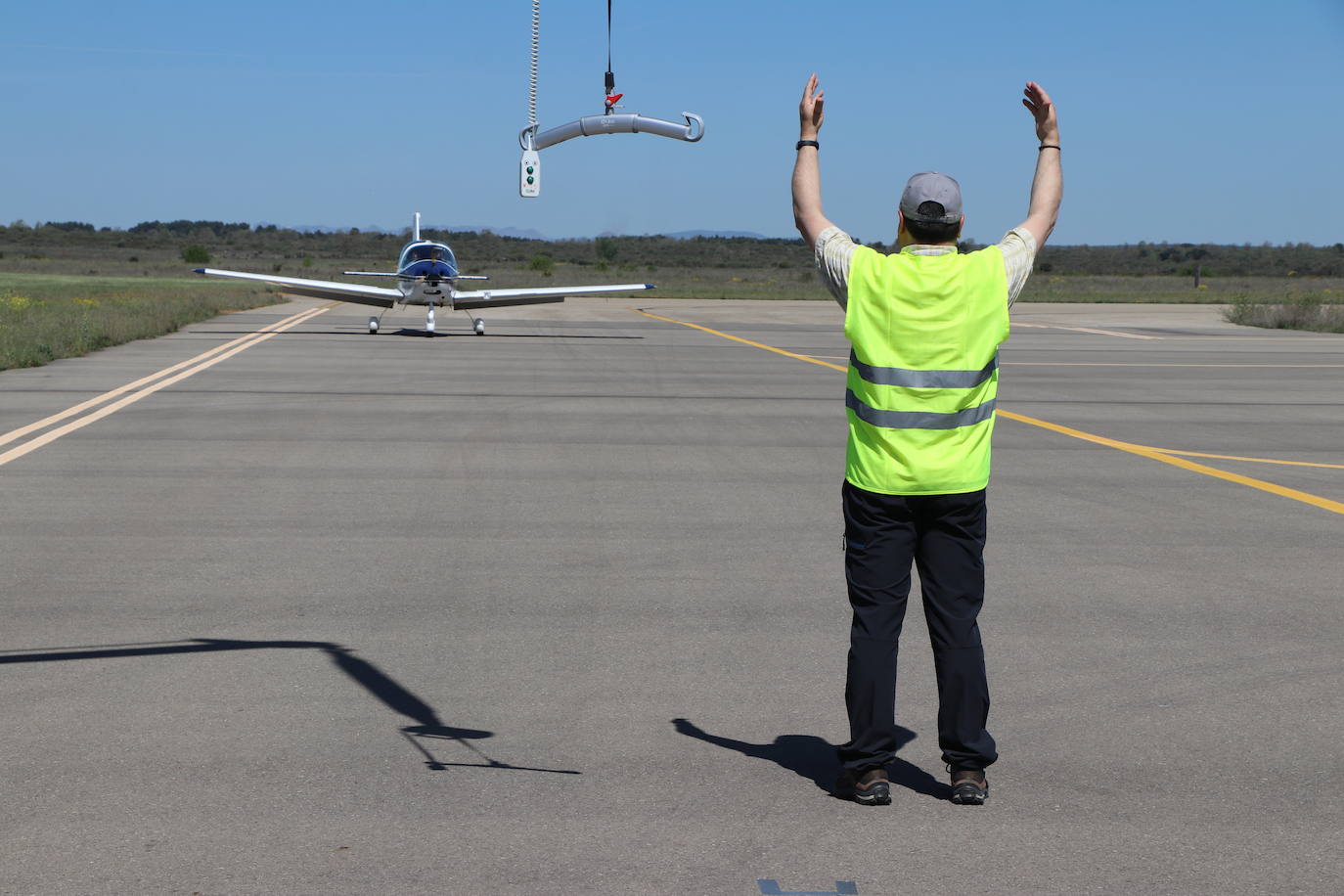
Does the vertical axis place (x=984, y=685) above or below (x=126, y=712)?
above

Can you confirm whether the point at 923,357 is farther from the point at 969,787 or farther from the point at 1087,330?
the point at 1087,330

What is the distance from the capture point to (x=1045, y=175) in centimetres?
455

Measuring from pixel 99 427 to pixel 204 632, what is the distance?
8.23 meters

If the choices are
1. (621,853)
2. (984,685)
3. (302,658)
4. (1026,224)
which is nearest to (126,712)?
(302,658)

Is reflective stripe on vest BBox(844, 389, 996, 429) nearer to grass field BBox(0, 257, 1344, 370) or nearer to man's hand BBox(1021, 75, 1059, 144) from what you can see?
man's hand BBox(1021, 75, 1059, 144)

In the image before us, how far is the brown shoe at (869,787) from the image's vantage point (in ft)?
13.5

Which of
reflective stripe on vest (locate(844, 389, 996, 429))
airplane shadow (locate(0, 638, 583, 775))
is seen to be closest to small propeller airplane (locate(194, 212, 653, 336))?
airplane shadow (locate(0, 638, 583, 775))

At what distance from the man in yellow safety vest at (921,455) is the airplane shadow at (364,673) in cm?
101

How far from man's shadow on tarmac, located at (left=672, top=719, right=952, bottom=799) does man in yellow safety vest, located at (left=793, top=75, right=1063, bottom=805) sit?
0.14 metres

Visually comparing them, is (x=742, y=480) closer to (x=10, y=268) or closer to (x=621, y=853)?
(x=621, y=853)

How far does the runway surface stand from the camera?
3768 mm

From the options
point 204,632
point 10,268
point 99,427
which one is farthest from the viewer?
point 10,268

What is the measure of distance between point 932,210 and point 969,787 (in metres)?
1.73

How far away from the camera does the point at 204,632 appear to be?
607 centimetres
